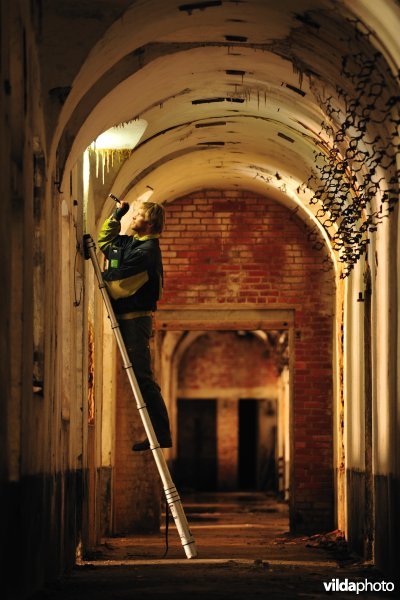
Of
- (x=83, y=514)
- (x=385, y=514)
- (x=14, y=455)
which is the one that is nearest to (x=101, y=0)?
(x=14, y=455)

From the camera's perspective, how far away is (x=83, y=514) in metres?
10.8

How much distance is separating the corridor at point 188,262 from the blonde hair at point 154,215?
0.02 meters

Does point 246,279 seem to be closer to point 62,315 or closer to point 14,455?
point 62,315

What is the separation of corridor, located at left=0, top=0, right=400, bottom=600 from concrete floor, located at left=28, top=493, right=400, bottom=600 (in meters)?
0.06

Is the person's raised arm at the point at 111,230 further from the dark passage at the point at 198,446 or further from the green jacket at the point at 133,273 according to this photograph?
the dark passage at the point at 198,446

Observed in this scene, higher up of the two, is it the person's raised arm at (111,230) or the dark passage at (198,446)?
the person's raised arm at (111,230)

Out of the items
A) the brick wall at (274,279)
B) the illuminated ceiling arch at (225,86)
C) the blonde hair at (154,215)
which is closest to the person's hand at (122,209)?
the blonde hair at (154,215)

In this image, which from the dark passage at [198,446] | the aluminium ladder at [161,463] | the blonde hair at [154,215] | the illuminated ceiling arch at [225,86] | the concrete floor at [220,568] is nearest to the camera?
the concrete floor at [220,568]

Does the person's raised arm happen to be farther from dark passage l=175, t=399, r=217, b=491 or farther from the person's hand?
dark passage l=175, t=399, r=217, b=491

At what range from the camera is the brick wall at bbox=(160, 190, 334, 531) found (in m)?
14.9

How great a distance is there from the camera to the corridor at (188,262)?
285 inches

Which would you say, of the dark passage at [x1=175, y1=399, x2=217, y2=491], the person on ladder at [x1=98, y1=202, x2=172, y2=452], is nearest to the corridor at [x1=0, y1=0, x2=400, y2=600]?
the person on ladder at [x1=98, y1=202, x2=172, y2=452]

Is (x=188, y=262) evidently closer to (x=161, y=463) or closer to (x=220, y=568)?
(x=161, y=463)

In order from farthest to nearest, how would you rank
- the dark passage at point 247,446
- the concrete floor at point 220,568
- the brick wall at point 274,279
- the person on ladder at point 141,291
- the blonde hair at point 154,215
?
the dark passage at point 247,446 < the brick wall at point 274,279 < the blonde hair at point 154,215 < the person on ladder at point 141,291 < the concrete floor at point 220,568
